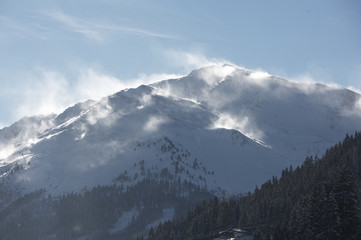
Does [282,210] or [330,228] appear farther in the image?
[282,210]

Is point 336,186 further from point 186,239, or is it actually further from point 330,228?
point 186,239

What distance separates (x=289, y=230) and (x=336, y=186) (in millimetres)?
12305

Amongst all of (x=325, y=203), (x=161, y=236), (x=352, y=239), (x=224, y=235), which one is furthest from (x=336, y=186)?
(x=161, y=236)

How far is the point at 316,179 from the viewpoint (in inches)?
6373

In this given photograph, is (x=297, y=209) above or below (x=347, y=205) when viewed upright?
above

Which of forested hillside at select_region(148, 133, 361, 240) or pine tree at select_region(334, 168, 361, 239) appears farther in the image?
forested hillside at select_region(148, 133, 361, 240)

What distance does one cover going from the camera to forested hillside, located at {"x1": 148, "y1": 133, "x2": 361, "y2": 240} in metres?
88.5

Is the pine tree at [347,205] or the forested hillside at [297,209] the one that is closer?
the pine tree at [347,205]

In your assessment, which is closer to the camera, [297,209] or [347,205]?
[347,205]

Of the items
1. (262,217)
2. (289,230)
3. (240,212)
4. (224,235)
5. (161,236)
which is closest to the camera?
(289,230)

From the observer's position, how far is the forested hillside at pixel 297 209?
8850cm

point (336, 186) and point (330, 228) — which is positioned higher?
point (336, 186)

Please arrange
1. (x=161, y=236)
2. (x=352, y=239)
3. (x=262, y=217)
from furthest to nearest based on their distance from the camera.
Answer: (x=161, y=236) < (x=262, y=217) < (x=352, y=239)

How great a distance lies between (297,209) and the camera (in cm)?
11869
